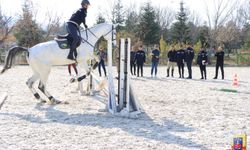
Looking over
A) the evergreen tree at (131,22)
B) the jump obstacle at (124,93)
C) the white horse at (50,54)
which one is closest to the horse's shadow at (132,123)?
the jump obstacle at (124,93)

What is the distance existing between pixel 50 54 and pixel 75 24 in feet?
3.60

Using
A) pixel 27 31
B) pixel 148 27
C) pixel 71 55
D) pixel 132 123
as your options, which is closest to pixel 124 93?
pixel 132 123

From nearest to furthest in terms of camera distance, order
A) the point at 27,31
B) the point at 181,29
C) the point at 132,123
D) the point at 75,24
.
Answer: the point at 132,123
the point at 75,24
the point at 27,31
the point at 181,29

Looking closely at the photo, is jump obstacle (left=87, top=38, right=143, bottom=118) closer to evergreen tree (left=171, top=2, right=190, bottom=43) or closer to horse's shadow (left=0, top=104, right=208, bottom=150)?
horse's shadow (left=0, top=104, right=208, bottom=150)

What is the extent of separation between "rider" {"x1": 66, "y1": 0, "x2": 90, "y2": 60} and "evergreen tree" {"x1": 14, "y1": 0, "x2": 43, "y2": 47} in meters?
29.2

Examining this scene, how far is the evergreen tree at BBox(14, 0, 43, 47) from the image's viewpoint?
38750 millimetres

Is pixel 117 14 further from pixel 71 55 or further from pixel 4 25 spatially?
pixel 71 55

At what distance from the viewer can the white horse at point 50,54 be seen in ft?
34.8

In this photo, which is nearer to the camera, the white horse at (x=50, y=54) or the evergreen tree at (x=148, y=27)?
the white horse at (x=50, y=54)

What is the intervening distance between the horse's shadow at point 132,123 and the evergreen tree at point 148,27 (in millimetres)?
38717

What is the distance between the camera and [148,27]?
1859 inches

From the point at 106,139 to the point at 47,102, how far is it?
4.65 metres

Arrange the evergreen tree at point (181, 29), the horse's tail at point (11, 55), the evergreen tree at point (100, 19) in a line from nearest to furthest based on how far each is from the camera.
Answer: the horse's tail at point (11, 55), the evergreen tree at point (100, 19), the evergreen tree at point (181, 29)

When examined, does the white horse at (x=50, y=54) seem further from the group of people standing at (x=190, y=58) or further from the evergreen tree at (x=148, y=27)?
the evergreen tree at (x=148, y=27)
